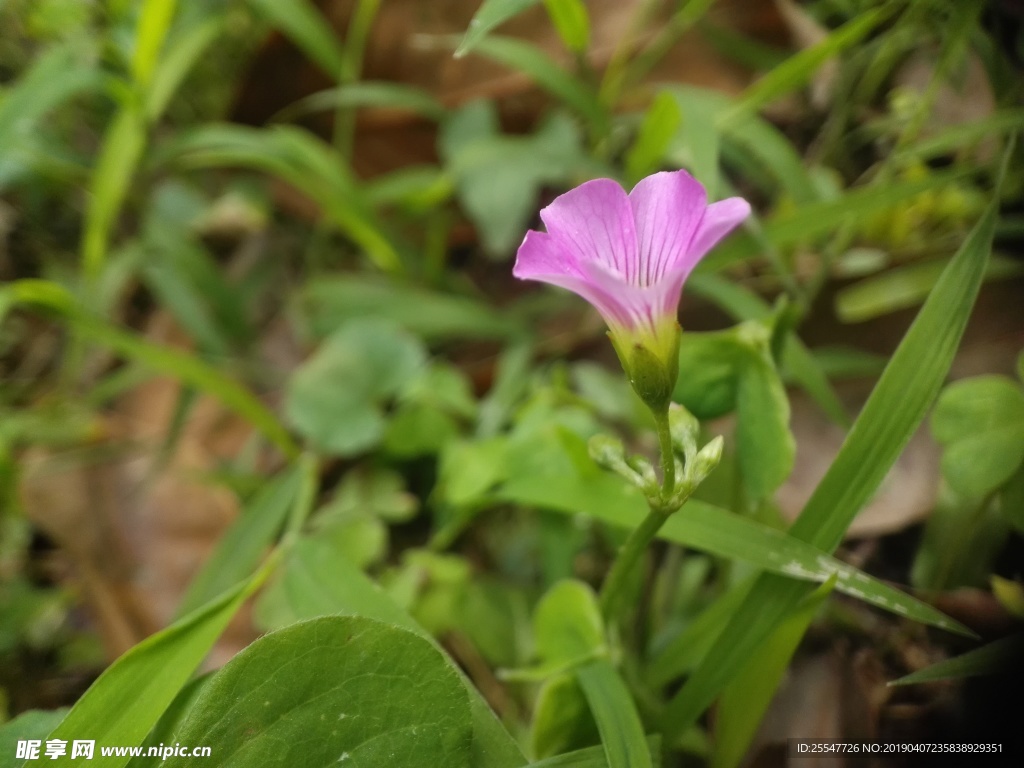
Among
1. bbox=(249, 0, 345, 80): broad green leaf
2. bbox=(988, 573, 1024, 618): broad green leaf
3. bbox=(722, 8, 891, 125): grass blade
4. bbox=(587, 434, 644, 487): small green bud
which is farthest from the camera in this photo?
bbox=(249, 0, 345, 80): broad green leaf

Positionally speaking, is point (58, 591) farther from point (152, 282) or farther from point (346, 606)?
point (346, 606)

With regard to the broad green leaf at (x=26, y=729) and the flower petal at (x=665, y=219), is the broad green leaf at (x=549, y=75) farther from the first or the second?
the broad green leaf at (x=26, y=729)

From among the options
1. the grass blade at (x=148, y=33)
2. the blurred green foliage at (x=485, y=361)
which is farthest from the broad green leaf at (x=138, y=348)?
the grass blade at (x=148, y=33)

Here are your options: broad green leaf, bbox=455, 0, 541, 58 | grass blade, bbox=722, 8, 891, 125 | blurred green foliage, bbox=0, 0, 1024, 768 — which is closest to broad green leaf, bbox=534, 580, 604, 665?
blurred green foliage, bbox=0, 0, 1024, 768

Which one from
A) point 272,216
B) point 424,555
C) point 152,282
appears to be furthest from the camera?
point 272,216

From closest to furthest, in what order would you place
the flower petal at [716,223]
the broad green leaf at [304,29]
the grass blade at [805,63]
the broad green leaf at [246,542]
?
the flower petal at [716,223]
the grass blade at [805,63]
the broad green leaf at [246,542]
the broad green leaf at [304,29]

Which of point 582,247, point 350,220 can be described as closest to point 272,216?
point 350,220

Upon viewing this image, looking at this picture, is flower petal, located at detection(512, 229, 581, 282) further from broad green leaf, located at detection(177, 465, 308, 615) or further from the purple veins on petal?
broad green leaf, located at detection(177, 465, 308, 615)
